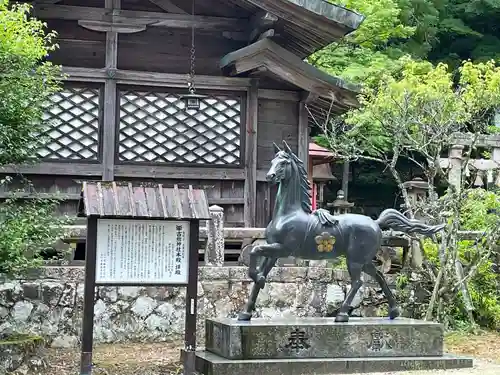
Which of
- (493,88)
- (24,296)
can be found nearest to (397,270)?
(493,88)

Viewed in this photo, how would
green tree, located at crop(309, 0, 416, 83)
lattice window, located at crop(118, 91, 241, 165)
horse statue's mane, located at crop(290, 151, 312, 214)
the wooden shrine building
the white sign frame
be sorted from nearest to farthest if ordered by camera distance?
the white sign frame → horse statue's mane, located at crop(290, 151, 312, 214) → the wooden shrine building → lattice window, located at crop(118, 91, 241, 165) → green tree, located at crop(309, 0, 416, 83)

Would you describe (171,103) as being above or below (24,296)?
above

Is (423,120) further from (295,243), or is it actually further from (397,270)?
(295,243)

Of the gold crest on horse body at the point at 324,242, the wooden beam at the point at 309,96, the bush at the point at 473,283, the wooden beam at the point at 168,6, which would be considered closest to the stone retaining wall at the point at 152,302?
the bush at the point at 473,283

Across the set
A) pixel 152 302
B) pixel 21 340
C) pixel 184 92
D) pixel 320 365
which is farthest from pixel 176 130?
pixel 320 365

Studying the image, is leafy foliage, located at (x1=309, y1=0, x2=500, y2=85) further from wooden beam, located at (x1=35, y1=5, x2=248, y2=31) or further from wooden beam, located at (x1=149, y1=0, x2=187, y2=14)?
wooden beam, located at (x1=149, y1=0, x2=187, y2=14)

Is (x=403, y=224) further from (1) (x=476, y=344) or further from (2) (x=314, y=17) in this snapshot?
(2) (x=314, y=17)

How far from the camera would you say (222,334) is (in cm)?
893

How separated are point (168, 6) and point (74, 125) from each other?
292 centimetres

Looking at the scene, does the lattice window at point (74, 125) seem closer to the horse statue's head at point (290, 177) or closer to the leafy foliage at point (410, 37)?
the horse statue's head at point (290, 177)

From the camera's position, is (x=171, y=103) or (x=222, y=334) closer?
(x=222, y=334)

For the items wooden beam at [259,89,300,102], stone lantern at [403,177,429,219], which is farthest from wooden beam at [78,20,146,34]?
stone lantern at [403,177,429,219]

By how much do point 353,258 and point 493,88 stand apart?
14.4ft

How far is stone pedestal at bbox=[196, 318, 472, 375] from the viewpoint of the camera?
870 cm
